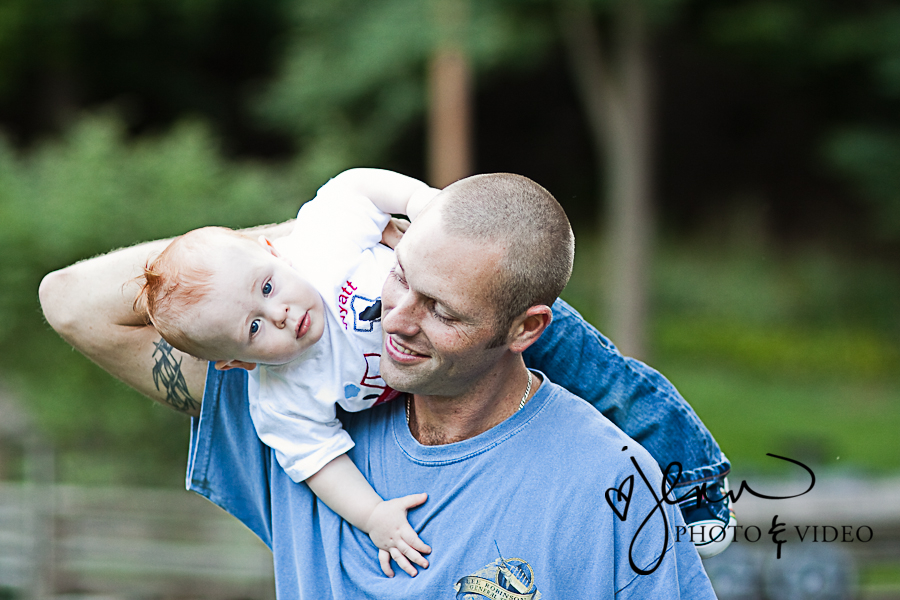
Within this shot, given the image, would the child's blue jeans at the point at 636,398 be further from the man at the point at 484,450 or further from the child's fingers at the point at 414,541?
the child's fingers at the point at 414,541

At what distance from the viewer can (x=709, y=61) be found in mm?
14273

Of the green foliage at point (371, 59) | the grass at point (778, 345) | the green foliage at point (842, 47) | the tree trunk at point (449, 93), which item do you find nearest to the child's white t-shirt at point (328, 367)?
the grass at point (778, 345)

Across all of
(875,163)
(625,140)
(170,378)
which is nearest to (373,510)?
(170,378)

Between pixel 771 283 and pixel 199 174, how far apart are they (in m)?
9.15

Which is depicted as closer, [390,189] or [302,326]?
[302,326]

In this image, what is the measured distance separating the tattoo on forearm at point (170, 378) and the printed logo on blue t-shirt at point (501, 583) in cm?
74

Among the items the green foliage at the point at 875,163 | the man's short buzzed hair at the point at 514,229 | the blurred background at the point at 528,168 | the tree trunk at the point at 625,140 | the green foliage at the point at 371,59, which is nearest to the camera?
the man's short buzzed hair at the point at 514,229

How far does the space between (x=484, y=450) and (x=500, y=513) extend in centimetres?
13

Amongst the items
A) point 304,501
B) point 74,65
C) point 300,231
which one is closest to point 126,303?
point 300,231

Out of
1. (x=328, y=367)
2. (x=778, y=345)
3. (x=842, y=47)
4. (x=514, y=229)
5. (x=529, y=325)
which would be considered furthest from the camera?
(x=778, y=345)

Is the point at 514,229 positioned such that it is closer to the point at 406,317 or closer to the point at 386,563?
the point at 406,317

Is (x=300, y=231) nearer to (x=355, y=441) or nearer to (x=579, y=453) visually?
(x=355, y=441)

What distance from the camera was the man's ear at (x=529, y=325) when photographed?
1702 mm

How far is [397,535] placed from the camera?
5.82ft
